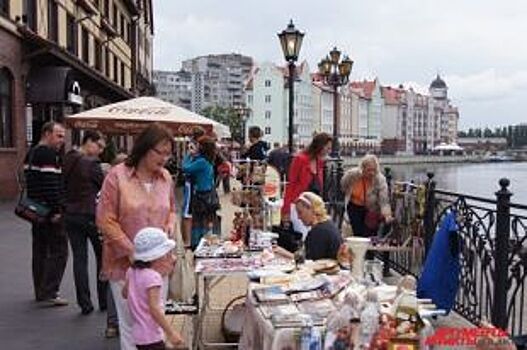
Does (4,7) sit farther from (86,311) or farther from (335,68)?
(86,311)

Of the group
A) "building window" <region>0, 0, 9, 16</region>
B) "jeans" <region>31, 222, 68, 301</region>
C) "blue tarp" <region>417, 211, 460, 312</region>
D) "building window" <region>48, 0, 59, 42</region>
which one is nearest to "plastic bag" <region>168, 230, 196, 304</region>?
"jeans" <region>31, 222, 68, 301</region>

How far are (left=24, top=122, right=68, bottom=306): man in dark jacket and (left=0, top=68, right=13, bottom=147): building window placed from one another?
13.0m

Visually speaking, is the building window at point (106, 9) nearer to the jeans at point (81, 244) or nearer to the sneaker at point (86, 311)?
the jeans at point (81, 244)

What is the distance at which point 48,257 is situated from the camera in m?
7.29

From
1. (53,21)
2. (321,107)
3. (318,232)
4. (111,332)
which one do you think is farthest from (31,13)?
(321,107)

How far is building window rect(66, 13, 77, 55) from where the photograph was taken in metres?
28.0

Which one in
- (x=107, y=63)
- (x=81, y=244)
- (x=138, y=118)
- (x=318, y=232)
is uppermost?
(x=107, y=63)

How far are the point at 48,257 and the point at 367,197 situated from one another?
3837mm

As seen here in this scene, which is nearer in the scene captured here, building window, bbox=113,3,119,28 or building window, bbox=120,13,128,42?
building window, bbox=113,3,119,28

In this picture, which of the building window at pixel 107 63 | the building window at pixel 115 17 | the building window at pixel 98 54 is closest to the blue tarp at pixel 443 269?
the building window at pixel 98 54

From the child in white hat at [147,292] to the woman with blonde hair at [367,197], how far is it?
4.77 meters

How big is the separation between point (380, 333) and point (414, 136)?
173605mm

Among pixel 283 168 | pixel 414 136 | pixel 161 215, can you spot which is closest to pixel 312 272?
pixel 161 215

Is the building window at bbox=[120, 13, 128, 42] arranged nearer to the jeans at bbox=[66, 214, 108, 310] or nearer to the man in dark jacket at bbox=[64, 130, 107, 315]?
the man in dark jacket at bbox=[64, 130, 107, 315]
